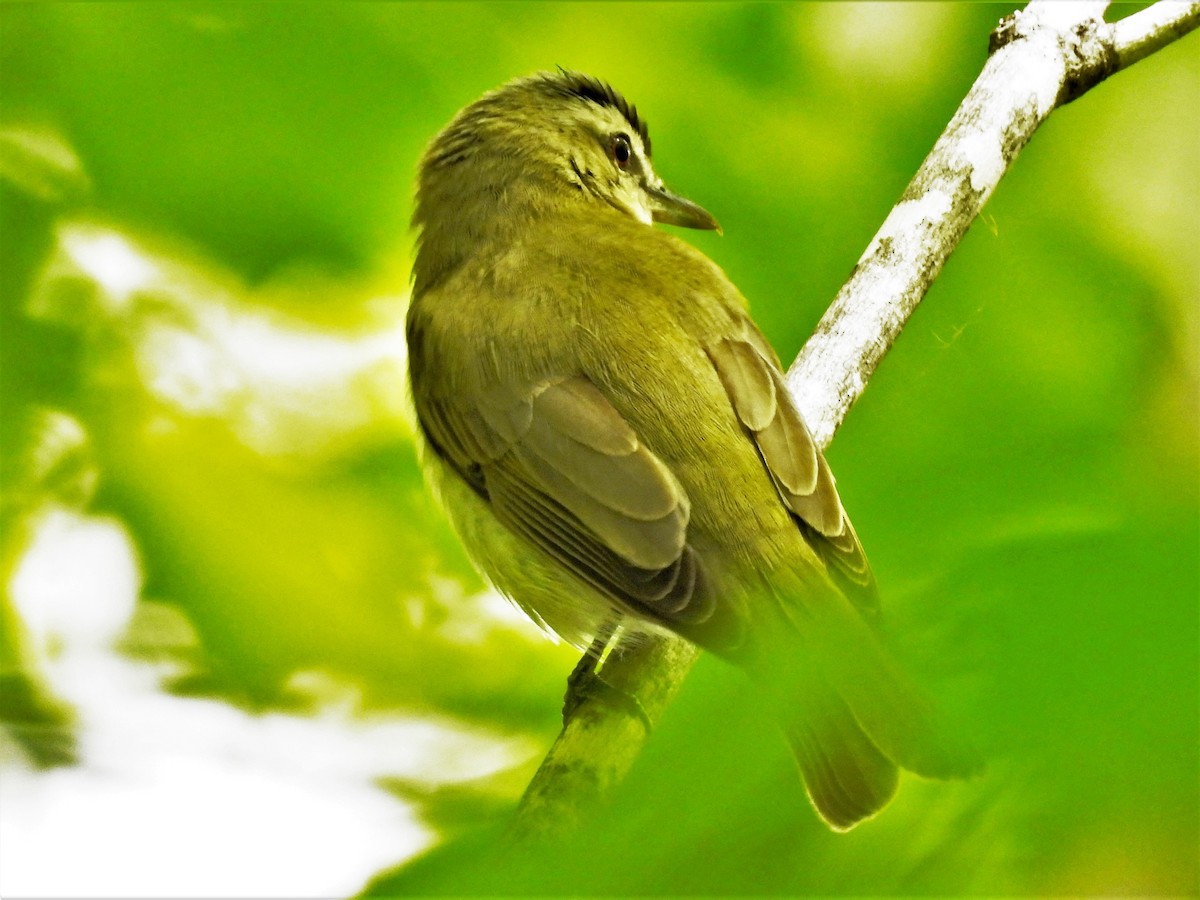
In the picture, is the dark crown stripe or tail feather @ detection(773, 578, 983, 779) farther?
the dark crown stripe

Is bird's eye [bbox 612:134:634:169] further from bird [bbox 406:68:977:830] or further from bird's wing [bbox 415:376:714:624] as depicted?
bird's wing [bbox 415:376:714:624]

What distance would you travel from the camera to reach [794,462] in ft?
7.49

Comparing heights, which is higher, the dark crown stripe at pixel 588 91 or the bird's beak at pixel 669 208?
the dark crown stripe at pixel 588 91

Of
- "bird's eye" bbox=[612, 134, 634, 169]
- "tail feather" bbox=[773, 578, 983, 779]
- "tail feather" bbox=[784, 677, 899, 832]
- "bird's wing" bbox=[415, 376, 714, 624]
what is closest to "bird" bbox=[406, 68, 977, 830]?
"bird's wing" bbox=[415, 376, 714, 624]

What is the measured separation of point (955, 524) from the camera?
1.61 feet

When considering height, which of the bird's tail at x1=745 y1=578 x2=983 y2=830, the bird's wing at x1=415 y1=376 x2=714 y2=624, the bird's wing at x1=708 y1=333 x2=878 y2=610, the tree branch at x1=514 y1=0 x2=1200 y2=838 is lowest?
the bird's tail at x1=745 y1=578 x2=983 y2=830

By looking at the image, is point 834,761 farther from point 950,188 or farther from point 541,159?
point 541,159

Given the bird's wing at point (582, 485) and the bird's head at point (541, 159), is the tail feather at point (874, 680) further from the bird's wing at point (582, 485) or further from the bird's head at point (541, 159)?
the bird's head at point (541, 159)

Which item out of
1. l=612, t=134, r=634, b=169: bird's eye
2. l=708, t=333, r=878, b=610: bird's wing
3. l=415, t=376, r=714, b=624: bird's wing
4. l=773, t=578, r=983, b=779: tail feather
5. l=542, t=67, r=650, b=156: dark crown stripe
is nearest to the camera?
l=773, t=578, r=983, b=779: tail feather

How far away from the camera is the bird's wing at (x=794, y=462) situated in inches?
88.0

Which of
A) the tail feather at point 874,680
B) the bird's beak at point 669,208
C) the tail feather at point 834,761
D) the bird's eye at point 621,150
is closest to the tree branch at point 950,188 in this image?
the bird's beak at point 669,208

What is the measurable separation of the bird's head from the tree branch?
0.87 m

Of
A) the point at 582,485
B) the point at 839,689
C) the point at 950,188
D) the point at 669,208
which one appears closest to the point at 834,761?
the point at 839,689

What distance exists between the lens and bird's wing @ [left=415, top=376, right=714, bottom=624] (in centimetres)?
208
